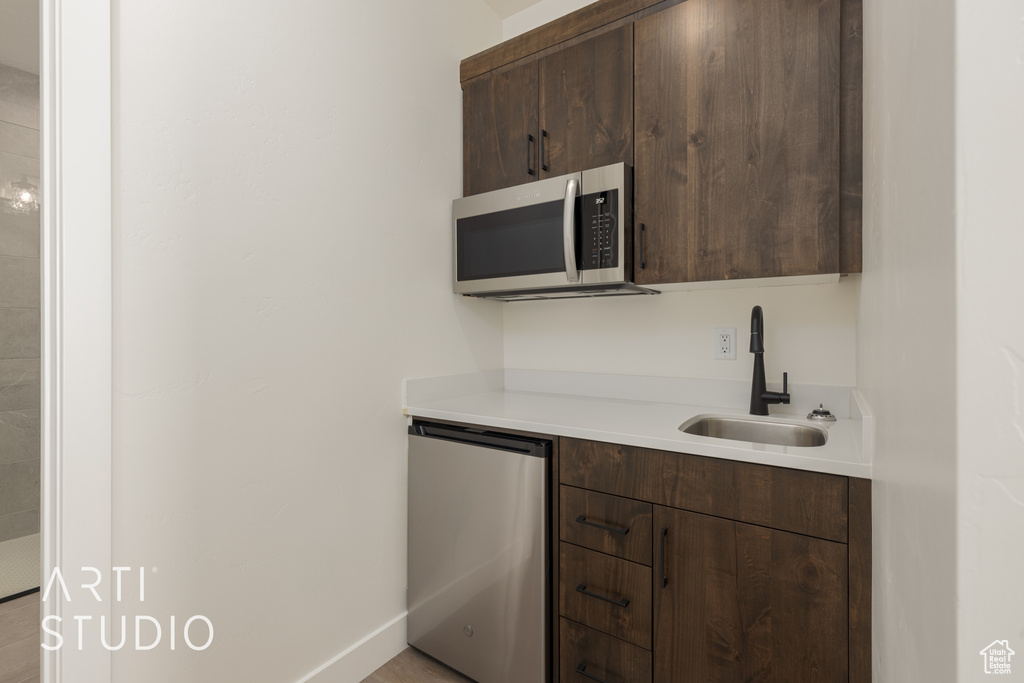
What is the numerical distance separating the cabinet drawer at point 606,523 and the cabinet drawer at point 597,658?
257 millimetres

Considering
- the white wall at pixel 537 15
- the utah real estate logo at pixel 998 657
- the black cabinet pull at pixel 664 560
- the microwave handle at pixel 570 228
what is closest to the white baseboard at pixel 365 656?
the black cabinet pull at pixel 664 560

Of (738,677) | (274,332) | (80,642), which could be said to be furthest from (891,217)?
(80,642)

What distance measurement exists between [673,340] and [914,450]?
1461 millimetres

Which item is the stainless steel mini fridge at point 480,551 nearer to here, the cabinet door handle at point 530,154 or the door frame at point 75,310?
the door frame at point 75,310

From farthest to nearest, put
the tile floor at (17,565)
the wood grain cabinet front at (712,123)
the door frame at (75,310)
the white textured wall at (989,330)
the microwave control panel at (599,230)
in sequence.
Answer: the tile floor at (17,565), the microwave control panel at (599,230), the wood grain cabinet front at (712,123), the door frame at (75,310), the white textured wall at (989,330)

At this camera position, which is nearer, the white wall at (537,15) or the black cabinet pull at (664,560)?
the black cabinet pull at (664,560)

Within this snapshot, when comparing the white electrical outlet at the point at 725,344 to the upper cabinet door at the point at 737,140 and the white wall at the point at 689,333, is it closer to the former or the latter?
the white wall at the point at 689,333

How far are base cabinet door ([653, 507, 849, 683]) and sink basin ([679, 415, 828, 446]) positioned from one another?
1.21 ft

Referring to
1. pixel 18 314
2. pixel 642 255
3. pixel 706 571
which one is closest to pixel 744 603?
pixel 706 571

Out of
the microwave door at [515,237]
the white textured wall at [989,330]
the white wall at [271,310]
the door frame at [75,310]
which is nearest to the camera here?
the white textured wall at [989,330]

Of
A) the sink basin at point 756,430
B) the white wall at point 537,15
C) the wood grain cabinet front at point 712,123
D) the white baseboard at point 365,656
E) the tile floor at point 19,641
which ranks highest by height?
the white wall at point 537,15

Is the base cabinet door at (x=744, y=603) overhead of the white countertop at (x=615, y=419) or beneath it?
beneath

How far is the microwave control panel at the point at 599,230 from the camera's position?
1.57m

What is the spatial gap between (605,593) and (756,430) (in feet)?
2.43
